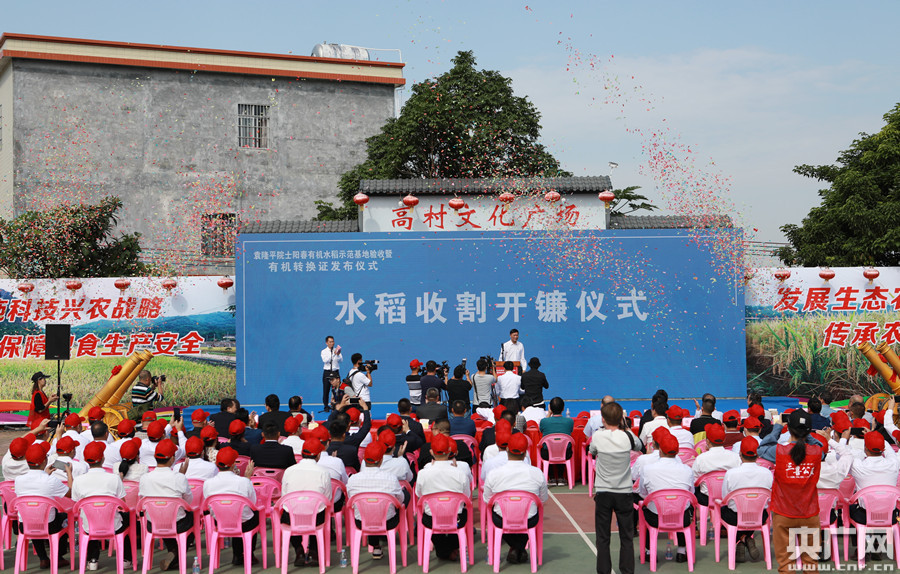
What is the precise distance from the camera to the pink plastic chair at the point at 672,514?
22.6 ft

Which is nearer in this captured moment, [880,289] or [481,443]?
[481,443]

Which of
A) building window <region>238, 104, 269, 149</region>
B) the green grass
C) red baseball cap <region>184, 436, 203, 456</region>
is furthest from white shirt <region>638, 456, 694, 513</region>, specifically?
building window <region>238, 104, 269, 149</region>

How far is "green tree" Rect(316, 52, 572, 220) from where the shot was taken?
26406 mm

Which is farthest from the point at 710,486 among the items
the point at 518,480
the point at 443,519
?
the point at 443,519

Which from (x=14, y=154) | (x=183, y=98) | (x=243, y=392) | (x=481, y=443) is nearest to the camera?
(x=481, y=443)

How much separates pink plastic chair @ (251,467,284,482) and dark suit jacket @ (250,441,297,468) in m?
0.04

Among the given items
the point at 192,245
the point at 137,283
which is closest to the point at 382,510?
the point at 137,283

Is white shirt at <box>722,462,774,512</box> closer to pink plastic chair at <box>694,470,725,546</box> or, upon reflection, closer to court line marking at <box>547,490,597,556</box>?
pink plastic chair at <box>694,470,725,546</box>

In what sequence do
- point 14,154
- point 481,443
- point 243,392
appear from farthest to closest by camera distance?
point 14,154, point 243,392, point 481,443

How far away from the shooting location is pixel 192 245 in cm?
2797

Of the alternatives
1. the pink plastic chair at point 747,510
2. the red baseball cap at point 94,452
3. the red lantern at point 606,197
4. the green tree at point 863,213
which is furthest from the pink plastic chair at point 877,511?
the green tree at point 863,213

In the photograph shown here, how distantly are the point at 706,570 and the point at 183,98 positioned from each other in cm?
2558

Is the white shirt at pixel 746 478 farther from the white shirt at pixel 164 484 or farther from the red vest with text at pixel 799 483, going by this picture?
the white shirt at pixel 164 484

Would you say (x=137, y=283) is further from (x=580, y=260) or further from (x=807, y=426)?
(x=807, y=426)
